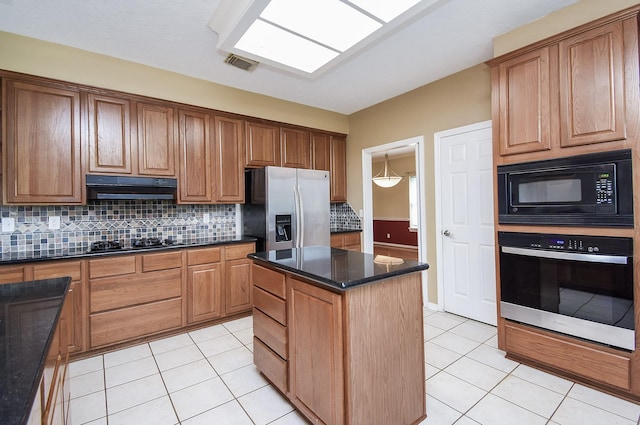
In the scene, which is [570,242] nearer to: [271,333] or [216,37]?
[271,333]

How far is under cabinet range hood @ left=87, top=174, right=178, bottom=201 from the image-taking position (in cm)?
279

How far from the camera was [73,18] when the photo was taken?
2.32 metres

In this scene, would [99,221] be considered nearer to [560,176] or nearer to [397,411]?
[397,411]

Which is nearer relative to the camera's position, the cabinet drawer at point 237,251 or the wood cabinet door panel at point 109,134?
the wood cabinet door panel at point 109,134

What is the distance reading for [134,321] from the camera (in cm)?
278

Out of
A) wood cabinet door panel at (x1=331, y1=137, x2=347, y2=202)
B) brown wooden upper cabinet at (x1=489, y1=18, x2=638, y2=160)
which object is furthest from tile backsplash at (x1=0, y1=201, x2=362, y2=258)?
brown wooden upper cabinet at (x1=489, y1=18, x2=638, y2=160)

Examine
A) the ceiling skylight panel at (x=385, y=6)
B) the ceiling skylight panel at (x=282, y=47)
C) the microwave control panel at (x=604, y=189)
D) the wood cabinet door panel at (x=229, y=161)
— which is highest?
the ceiling skylight panel at (x=282, y=47)

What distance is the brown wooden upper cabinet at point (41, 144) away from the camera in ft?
8.11

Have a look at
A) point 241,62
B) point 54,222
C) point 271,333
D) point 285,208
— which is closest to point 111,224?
point 54,222

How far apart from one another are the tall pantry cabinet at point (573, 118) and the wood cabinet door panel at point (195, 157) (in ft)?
9.51

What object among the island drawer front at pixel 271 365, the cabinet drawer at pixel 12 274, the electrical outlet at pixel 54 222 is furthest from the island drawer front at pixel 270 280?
the electrical outlet at pixel 54 222

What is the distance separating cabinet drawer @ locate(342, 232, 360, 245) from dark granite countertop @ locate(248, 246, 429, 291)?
215cm

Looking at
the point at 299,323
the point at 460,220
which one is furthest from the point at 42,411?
the point at 460,220

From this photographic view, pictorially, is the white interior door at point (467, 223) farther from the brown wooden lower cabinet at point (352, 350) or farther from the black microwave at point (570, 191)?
the brown wooden lower cabinet at point (352, 350)
